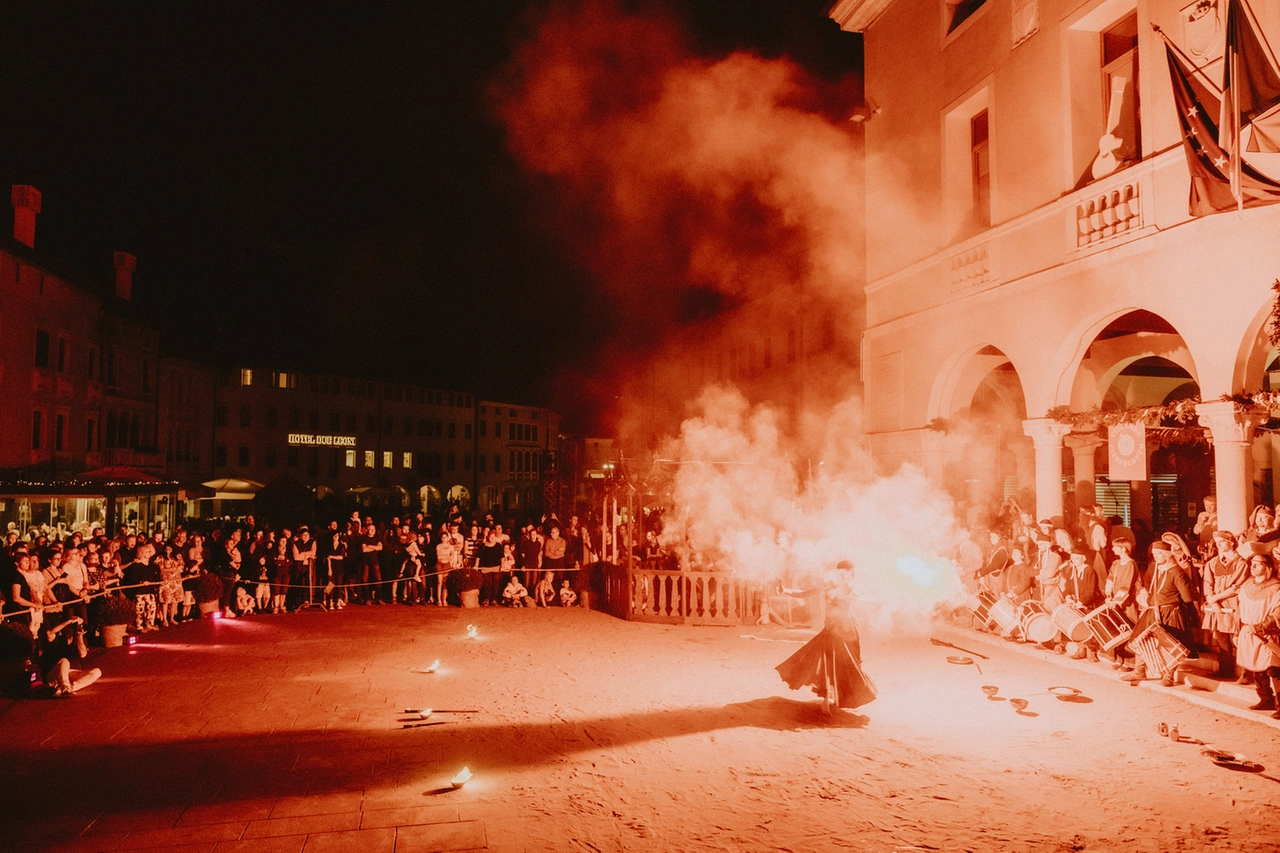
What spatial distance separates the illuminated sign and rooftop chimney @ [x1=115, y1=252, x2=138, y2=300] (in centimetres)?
1548

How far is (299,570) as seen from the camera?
16.6m

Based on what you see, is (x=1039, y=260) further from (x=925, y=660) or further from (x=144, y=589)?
(x=144, y=589)

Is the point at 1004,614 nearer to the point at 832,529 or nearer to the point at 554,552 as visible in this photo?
the point at 832,529

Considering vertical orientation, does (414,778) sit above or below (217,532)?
below

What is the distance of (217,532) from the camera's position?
16859 millimetres

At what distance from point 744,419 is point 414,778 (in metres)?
27.8

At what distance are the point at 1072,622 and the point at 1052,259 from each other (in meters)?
5.41

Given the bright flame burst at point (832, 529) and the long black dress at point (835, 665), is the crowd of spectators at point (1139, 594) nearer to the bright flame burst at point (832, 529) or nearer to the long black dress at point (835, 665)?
the bright flame burst at point (832, 529)

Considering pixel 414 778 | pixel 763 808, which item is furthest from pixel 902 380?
pixel 414 778

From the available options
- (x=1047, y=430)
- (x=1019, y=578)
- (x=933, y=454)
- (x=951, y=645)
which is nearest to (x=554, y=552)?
(x=933, y=454)

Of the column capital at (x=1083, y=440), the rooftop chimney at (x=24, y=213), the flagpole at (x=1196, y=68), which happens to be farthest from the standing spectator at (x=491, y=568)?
the rooftop chimney at (x=24, y=213)

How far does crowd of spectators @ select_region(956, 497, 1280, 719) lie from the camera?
26.7ft

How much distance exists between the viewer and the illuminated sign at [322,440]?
50.2m

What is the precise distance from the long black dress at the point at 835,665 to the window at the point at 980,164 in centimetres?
899
